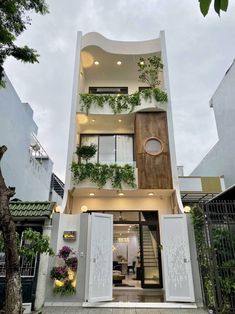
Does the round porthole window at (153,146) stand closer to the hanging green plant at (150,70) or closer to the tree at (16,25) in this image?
the hanging green plant at (150,70)

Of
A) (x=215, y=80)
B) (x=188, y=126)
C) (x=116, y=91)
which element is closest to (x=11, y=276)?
(x=116, y=91)

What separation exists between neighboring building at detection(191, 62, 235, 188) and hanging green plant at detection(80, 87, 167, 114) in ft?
14.4

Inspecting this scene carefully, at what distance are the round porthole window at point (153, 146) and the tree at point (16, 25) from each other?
16.3 feet

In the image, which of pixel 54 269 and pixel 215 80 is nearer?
pixel 54 269

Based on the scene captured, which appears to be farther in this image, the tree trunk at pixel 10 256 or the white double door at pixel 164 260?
the white double door at pixel 164 260

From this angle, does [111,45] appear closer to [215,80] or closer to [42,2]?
[42,2]

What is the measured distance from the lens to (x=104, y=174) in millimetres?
8852

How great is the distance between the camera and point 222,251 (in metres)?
6.18

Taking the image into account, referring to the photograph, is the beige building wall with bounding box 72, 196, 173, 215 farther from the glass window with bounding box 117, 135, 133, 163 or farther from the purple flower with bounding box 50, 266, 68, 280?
the purple flower with bounding box 50, 266, 68, 280

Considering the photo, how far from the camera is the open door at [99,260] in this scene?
6.68m

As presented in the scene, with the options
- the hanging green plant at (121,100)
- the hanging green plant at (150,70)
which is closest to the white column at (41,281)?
the hanging green plant at (121,100)

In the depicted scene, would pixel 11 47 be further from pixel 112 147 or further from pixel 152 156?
pixel 152 156

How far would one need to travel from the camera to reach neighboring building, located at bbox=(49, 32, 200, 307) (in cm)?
696

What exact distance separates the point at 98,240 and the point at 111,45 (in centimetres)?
871
